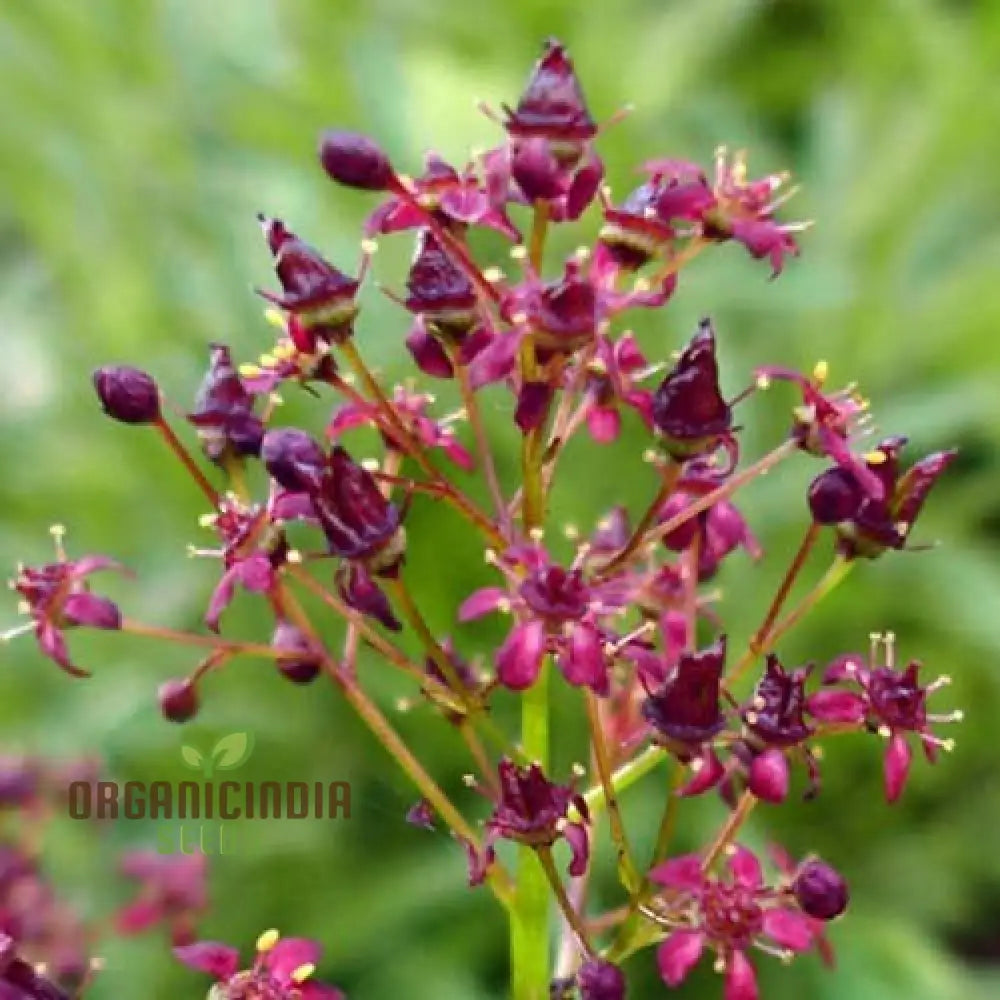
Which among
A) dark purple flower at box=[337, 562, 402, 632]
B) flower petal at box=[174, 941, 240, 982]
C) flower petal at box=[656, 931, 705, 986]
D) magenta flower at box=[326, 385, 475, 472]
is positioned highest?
magenta flower at box=[326, 385, 475, 472]

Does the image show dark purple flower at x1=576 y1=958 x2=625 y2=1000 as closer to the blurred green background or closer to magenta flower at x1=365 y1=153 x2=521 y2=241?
magenta flower at x1=365 y1=153 x2=521 y2=241

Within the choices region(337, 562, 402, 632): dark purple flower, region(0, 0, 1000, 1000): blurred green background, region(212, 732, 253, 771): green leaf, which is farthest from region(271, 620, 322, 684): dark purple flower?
region(0, 0, 1000, 1000): blurred green background

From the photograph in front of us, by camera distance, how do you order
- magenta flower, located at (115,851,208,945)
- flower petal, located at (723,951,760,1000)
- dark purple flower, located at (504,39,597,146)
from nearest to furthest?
dark purple flower, located at (504,39,597,146) → flower petal, located at (723,951,760,1000) → magenta flower, located at (115,851,208,945)

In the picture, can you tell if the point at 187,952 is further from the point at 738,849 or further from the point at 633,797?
the point at 633,797

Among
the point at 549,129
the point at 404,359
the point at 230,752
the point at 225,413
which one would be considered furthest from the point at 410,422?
the point at 404,359

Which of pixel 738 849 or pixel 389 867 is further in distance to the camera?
pixel 389 867

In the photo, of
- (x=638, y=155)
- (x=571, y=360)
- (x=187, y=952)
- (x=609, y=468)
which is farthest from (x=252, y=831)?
(x=571, y=360)

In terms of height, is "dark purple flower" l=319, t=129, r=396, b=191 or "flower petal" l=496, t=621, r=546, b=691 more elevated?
"dark purple flower" l=319, t=129, r=396, b=191

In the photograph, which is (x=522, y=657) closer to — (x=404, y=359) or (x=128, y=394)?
(x=128, y=394)
